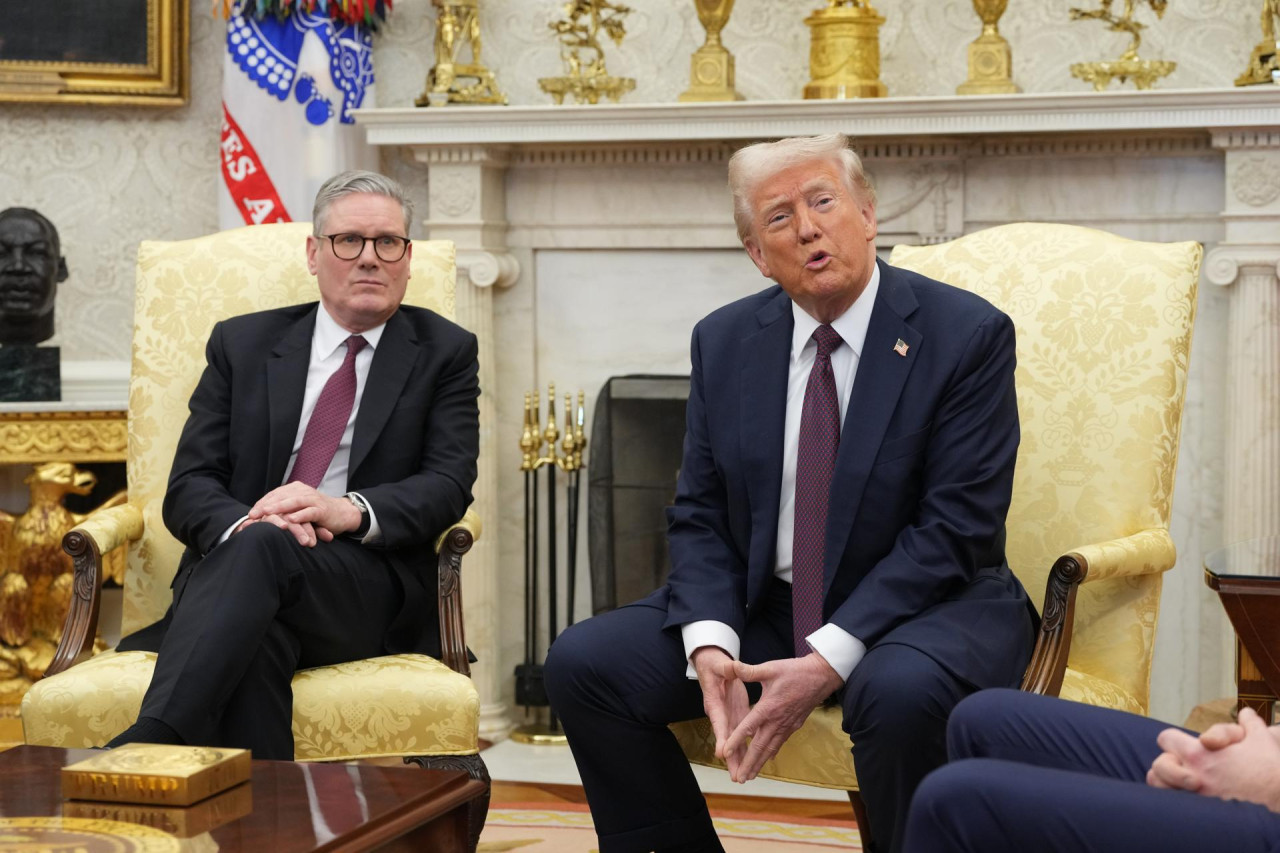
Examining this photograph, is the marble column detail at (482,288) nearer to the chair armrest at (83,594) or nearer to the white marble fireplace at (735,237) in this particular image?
the white marble fireplace at (735,237)

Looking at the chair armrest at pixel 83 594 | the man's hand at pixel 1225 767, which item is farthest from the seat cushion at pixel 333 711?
the man's hand at pixel 1225 767

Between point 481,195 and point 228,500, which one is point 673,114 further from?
point 228,500

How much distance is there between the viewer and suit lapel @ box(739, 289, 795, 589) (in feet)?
8.16

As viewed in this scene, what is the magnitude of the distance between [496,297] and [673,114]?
0.76 m

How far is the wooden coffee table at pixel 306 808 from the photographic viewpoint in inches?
69.8

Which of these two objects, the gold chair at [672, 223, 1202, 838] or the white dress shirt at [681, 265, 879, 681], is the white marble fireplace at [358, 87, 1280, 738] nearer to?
the gold chair at [672, 223, 1202, 838]

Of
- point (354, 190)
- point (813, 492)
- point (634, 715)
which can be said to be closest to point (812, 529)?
point (813, 492)

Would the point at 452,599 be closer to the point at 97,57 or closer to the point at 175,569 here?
the point at 175,569

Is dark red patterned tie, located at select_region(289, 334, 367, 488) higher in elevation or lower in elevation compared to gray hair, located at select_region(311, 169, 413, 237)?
lower

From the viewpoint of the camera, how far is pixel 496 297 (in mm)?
4363

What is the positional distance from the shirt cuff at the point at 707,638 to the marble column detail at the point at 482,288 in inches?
74.1

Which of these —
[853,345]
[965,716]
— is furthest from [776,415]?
[965,716]

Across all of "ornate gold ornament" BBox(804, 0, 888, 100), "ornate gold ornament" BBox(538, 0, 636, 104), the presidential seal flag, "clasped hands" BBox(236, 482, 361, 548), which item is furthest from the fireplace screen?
"clasped hands" BBox(236, 482, 361, 548)

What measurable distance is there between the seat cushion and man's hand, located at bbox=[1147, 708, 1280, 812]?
49.4 inches
